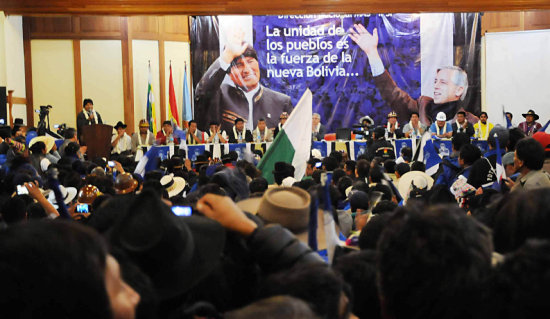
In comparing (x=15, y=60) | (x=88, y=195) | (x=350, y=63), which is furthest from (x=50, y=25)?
(x=88, y=195)

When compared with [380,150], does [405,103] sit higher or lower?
higher

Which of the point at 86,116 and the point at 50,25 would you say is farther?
the point at 50,25

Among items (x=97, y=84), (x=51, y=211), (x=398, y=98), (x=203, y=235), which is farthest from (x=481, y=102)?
(x=203, y=235)

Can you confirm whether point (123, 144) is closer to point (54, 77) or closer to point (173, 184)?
point (54, 77)

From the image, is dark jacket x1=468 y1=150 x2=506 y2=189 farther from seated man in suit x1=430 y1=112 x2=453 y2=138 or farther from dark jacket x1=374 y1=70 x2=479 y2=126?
dark jacket x1=374 y1=70 x2=479 y2=126

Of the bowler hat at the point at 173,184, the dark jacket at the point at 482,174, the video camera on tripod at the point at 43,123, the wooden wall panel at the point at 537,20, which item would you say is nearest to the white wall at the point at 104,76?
the video camera on tripod at the point at 43,123

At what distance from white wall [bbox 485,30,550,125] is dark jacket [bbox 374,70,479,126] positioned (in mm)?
776

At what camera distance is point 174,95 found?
14492 millimetres

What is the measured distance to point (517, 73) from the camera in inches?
589

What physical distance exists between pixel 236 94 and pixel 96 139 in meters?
4.66

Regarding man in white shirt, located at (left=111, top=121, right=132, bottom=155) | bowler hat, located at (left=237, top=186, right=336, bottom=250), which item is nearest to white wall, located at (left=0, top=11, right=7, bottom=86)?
man in white shirt, located at (left=111, top=121, right=132, bottom=155)

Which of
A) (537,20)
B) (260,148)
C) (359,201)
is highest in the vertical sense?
(537,20)

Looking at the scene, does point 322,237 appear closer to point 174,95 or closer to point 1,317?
point 1,317

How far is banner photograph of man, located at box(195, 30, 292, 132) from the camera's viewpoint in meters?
14.9
